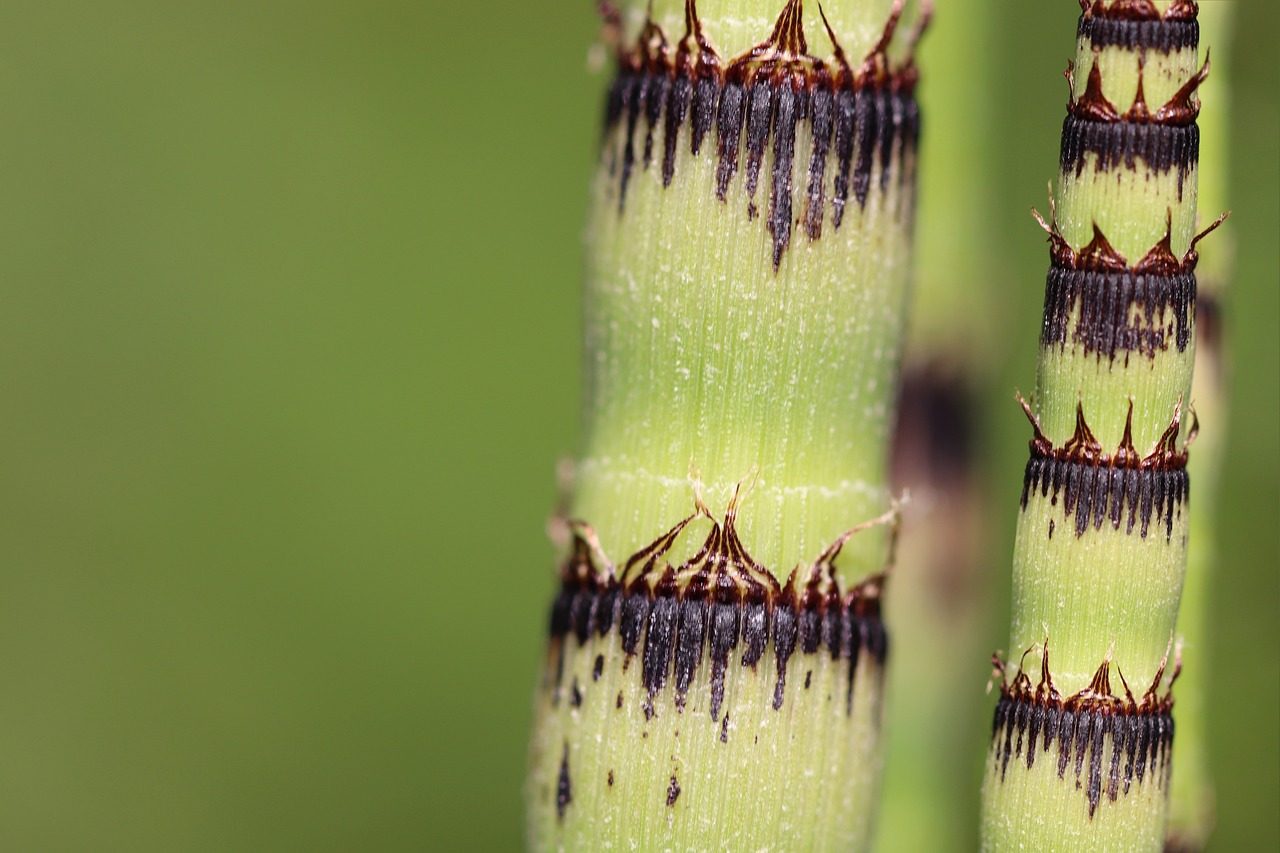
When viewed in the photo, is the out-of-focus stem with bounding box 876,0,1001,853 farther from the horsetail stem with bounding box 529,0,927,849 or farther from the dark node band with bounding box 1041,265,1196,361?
the dark node band with bounding box 1041,265,1196,361

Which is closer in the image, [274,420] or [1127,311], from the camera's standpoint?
[1127,311]

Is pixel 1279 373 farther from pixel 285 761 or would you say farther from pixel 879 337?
pixel 285 761

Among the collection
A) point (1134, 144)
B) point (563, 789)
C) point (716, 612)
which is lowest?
point (563, 789)

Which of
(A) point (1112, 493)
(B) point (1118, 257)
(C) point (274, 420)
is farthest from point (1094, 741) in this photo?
(C) point (274, 420)

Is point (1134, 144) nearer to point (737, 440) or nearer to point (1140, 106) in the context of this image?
point (1140, 106)

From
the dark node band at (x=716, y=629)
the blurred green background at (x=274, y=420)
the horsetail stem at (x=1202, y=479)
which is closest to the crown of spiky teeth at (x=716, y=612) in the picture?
the dark node band at (x=716, y=629)

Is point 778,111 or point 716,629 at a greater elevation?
point 778,111
